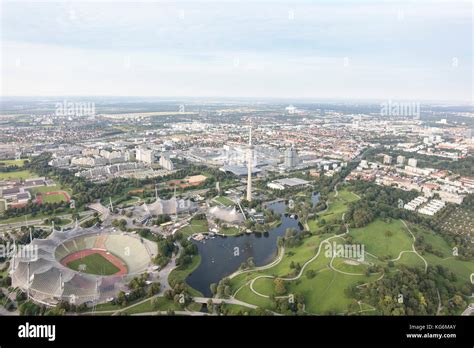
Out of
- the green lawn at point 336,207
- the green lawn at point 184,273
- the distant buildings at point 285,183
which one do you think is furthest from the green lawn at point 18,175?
the green lawn at point 336,207

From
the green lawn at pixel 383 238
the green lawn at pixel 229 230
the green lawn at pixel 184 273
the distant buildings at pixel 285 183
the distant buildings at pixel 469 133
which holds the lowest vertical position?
the green lawn at pixel 184 273

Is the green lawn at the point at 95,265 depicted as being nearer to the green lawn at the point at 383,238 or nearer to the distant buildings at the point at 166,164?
the green lawn at the point at 383,238

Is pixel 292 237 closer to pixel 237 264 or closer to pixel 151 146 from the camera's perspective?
pixel 237 264

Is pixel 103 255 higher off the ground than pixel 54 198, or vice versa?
pixel 54 198

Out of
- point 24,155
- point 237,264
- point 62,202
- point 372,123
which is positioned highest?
point 372,123

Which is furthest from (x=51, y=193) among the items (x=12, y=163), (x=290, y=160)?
(x=290, y=160)

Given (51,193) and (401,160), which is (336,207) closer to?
(401,160)

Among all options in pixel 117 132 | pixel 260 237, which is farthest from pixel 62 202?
pixel 117 132
